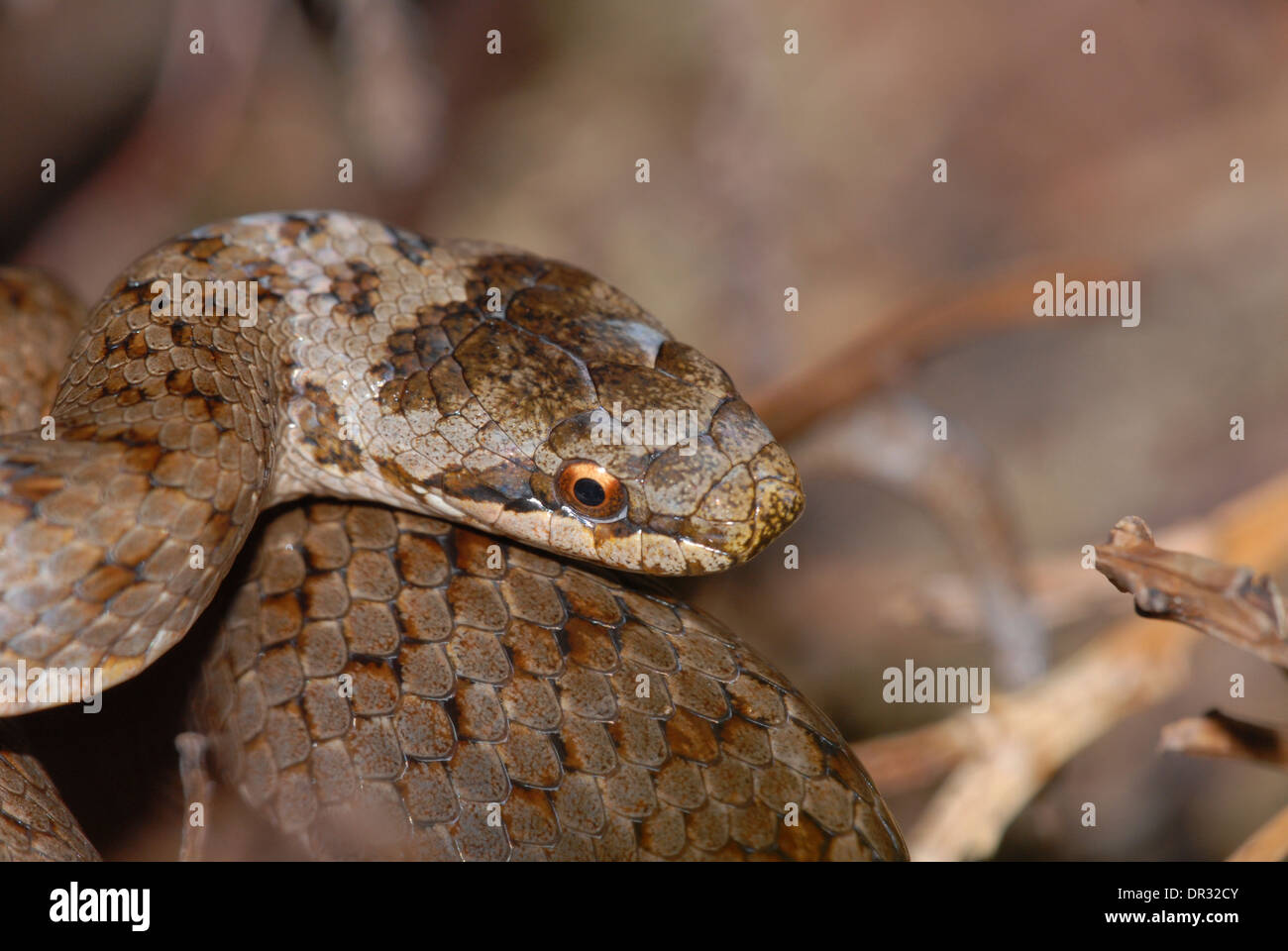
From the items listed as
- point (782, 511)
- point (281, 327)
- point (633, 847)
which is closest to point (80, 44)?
point (281, 327)

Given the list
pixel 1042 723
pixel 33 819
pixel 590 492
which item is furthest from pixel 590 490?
pixel 1042 723

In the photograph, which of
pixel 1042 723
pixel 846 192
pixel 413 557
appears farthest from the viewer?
pixel 846 192

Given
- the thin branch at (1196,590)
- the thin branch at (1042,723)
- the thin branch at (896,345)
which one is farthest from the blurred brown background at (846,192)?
the thin branch at (1196,590)

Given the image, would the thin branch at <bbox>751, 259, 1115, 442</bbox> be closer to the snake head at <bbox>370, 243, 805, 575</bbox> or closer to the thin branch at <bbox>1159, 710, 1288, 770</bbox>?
the snake head at <bbox>370, 243, 805, 575</bbox>

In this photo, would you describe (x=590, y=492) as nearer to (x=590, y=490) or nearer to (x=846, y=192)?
(x=590, y=490)

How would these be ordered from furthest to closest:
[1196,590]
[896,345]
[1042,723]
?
[896,345], [1042,723], [1196,590]

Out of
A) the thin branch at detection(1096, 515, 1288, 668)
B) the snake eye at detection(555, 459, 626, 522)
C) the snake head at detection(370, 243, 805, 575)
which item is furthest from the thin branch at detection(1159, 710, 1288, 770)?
the snake eye at detection(555, 459, 626, 522)
